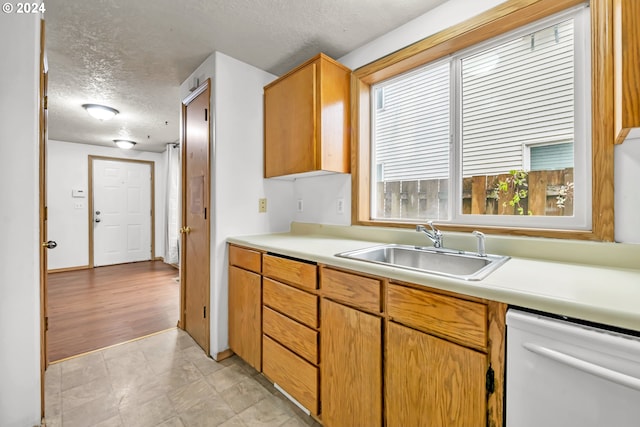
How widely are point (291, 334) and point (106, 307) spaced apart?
2.74 meters

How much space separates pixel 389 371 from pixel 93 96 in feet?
11.9

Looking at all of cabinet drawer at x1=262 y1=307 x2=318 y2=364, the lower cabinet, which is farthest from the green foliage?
cabinet drawer at x1=262 y1=307 x2=318 y2=364

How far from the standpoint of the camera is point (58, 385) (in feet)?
5.76

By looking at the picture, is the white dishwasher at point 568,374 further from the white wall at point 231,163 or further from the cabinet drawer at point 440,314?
the white wall at point 231,163

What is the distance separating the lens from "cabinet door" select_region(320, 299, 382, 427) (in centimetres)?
114

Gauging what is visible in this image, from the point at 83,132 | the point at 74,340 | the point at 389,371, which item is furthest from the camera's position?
the point at 83,132

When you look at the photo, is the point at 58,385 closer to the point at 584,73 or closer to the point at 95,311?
the point at 95,311

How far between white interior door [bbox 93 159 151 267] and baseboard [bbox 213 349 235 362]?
14.4 feet

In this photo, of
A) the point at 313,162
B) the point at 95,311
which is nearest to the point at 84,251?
the point at 95,311

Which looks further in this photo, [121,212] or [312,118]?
[121,212]

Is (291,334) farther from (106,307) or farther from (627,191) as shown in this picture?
(106,307)

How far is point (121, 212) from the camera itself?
17.2 ft

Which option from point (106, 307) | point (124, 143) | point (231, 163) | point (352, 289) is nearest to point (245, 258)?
point (231, 163)

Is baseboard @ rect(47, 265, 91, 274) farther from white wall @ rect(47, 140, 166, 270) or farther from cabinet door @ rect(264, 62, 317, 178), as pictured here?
cabinet door @ rect(264, 62, 317, 178)
